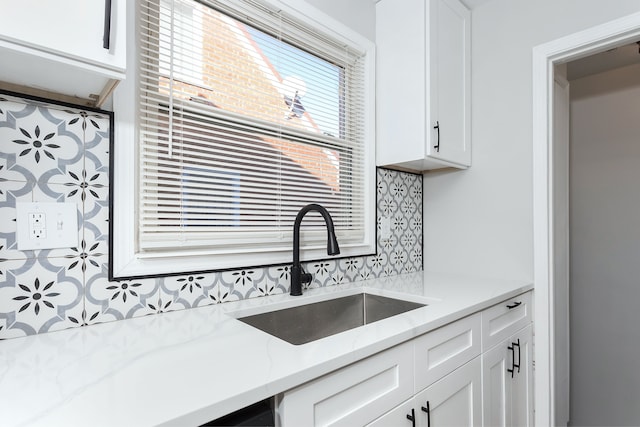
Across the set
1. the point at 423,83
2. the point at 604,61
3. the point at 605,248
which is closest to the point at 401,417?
the point at 423,83

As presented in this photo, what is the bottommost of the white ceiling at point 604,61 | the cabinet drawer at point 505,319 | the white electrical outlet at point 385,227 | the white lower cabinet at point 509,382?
the white lower cabinet at point 509,382

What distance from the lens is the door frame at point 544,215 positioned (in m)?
1.70

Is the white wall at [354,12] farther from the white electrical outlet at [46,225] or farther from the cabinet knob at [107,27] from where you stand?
the white electrical outlet at [46,225]

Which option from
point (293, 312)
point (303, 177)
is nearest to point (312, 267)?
point (293, 312)

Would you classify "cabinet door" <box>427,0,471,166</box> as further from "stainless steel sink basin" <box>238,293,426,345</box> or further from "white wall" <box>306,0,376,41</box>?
"stainless steel sink basin" <box>238,293,426,345</box>

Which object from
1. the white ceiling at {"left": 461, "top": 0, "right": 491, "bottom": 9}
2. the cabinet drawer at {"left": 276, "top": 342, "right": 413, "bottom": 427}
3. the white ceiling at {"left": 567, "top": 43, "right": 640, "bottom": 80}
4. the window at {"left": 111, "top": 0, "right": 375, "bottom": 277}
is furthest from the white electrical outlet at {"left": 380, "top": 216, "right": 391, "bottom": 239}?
the white ceiling at {"left": 567, "top": 43, "right": 640, "bottom": 80}

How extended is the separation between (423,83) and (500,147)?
1.90 feet

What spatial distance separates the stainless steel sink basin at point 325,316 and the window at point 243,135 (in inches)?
8.9

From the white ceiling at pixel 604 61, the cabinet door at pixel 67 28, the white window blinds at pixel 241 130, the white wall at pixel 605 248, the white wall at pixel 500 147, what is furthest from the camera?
the white wall at pixel 605 248

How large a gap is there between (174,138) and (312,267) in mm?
779

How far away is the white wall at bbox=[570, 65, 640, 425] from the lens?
232cm

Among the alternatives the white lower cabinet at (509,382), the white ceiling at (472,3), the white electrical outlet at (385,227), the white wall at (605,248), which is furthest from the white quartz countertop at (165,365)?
the white wall at (605,248)

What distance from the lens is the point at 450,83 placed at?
1.84m

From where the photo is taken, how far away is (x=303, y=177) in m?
1.60
